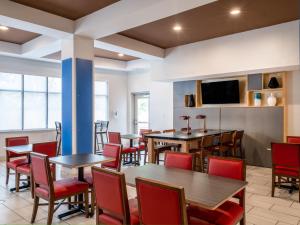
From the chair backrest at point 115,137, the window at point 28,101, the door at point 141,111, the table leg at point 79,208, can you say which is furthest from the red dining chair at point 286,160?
the window at point 28,101

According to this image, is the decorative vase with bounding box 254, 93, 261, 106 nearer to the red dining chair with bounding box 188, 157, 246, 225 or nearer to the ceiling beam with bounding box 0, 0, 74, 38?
the red dining chair with bounding box 188, 157, 246, 225

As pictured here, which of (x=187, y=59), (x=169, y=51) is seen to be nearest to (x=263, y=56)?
(x=187, y=59)

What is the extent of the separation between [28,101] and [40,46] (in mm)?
2329

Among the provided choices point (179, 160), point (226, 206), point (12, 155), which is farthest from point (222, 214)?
point (12, 155)

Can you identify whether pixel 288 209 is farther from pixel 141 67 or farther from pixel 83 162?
pixel 141 67

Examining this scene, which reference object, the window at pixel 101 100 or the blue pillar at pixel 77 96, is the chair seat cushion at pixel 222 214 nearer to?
the blue pillar at pixel 77 96

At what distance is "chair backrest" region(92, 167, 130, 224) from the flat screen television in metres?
5.19

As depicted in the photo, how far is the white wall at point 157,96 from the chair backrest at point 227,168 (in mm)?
5450

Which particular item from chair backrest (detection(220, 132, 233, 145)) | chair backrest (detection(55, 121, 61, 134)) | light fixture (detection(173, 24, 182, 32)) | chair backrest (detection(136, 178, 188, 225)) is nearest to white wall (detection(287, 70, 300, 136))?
chair backrest (detection(220, 132, 233, 145))

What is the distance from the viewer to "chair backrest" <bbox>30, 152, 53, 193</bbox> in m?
2.80

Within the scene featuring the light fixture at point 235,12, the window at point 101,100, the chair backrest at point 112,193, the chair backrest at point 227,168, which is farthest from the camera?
the window at point 101,100

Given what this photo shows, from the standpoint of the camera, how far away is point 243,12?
441 cm

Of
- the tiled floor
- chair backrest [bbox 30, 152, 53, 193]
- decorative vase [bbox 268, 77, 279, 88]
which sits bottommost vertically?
the tiled floor

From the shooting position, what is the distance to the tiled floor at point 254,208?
3146 millimetres
